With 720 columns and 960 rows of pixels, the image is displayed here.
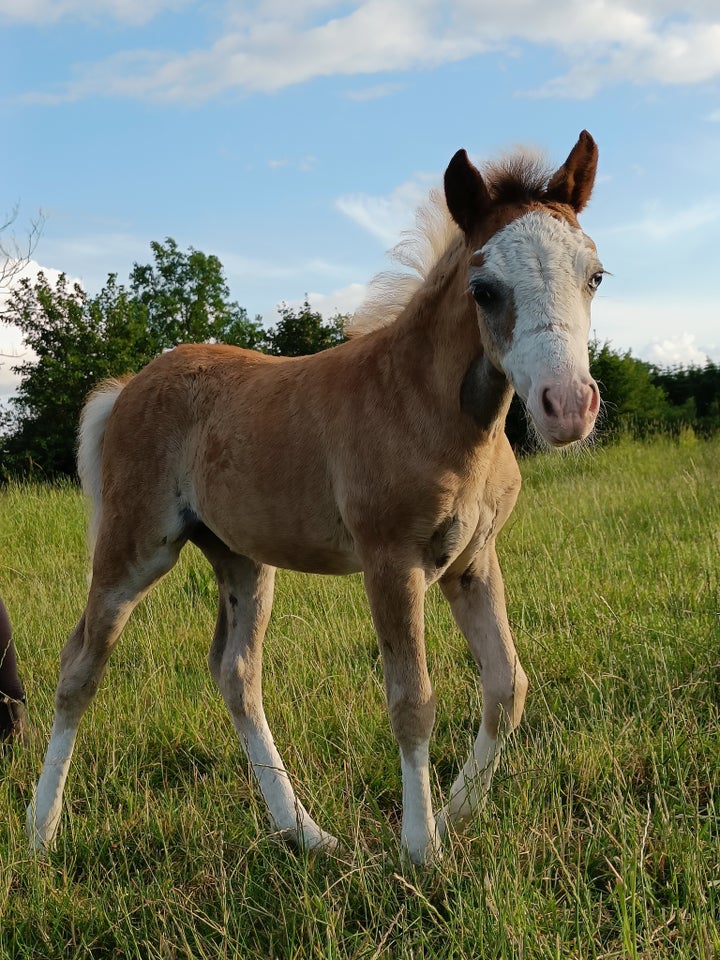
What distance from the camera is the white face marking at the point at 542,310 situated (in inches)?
77.4

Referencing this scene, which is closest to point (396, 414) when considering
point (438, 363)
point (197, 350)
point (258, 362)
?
point (438, 363)

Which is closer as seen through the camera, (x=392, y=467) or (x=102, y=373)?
(x=392, y=467)

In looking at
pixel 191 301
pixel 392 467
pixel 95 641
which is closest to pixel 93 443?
pixel 95 641

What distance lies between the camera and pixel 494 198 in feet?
7.84

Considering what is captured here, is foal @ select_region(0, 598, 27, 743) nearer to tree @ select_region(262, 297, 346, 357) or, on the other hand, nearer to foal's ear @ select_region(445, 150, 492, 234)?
foal's ear @ select_region(445, 150, 492, 234)

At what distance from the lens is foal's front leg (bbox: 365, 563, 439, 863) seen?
2496 mm

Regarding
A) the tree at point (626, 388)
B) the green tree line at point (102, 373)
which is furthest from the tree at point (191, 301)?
the tree at point (626, 388)

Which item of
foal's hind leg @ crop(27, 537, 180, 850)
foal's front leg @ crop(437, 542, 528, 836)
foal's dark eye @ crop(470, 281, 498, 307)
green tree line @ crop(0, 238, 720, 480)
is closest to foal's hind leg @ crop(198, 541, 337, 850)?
foal's hind leg @ crop(27, 537, 180, 850)

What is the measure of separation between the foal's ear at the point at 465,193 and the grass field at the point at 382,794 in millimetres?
1739

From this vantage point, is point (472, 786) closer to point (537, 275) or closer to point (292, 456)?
point (292, 456)

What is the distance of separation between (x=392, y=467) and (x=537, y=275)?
0.74 m

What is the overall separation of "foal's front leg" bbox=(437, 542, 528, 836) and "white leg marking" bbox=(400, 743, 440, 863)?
18 cm

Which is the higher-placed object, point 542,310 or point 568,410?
point 542,310

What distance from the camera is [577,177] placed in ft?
8.12
